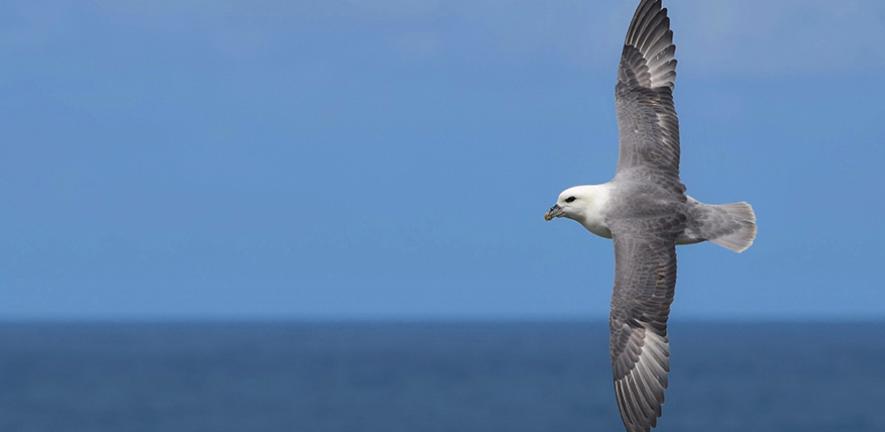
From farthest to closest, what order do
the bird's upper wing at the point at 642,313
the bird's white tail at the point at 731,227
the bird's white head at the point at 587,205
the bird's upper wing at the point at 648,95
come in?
the bird's upper wing at the point at 648,95 < the bird's white tail at the point at 731,227 < the bird's white head at the point at 587,205 < the bird's upper wing at the point at 642,313

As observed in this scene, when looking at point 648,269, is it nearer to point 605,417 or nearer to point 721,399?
point 605,417

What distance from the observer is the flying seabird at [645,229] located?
1444cm

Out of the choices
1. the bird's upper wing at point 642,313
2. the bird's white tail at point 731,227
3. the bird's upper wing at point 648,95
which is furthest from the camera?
the bird's upper wing at point 648,95

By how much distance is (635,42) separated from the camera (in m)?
16.5

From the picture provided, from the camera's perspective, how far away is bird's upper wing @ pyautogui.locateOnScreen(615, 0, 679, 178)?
615 inches

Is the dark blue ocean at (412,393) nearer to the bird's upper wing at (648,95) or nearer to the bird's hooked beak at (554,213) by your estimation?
the bird's upper wing at (648,95)

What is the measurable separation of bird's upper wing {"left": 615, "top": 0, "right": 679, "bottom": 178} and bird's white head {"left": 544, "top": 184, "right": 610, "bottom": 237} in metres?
0.78

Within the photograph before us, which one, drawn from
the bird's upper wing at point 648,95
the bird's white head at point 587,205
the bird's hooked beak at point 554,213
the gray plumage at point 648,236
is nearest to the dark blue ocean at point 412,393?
the bird's upper wing at point 648,95

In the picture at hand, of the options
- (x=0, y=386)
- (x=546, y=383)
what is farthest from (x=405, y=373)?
(x=0, y=386)

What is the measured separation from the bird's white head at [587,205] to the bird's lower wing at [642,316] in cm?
27

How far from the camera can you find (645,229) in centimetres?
1462

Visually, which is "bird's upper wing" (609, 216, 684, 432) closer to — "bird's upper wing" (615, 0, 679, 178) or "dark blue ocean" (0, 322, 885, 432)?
"bird's upper wing" (615, 0, 679, 178)

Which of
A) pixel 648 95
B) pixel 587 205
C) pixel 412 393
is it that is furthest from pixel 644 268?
pixel 412 393

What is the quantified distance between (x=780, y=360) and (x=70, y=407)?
89180 millimetres
